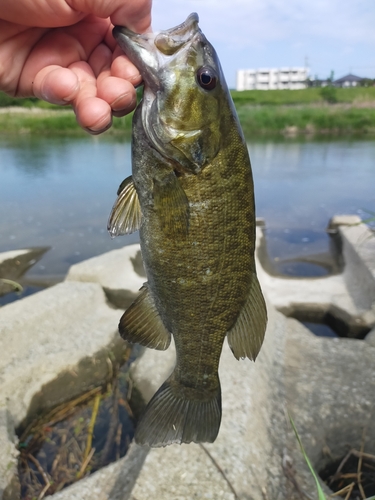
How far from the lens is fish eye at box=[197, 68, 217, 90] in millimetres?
1385

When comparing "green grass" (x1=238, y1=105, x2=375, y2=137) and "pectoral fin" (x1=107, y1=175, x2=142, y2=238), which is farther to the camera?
"green grass" (x1=238, y1=105, x2=375, y2=137)

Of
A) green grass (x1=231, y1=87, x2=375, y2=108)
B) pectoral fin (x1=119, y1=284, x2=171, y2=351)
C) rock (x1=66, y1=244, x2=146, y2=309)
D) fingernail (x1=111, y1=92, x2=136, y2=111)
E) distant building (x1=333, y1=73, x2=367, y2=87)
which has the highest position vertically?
distant building (x1=333, y1=73, x2=367, y2=87)

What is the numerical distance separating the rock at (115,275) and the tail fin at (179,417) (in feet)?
10.6

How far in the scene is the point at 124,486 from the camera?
2.32 meters

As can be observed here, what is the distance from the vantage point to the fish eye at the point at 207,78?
138 cm

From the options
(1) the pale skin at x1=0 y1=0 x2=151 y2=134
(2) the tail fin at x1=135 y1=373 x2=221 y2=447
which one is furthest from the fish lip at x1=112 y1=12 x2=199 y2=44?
(2) the tail fin at x1=135 y1=373 x2=221 y2=447

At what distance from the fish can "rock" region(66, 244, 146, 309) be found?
3401 mm

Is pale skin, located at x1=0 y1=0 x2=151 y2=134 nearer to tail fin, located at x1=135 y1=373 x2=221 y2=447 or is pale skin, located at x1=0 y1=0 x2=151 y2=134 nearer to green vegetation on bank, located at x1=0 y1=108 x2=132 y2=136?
tail fin, located at x1=135 y1=373 x2=221 y2=447

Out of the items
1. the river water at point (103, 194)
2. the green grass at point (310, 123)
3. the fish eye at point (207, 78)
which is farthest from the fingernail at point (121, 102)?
the green grass at point (310, 123)

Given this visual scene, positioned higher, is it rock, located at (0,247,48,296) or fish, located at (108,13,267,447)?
fish, located at (108,13,267,447)

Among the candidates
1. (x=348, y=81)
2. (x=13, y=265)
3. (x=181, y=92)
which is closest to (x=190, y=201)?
(x=181, y=92)

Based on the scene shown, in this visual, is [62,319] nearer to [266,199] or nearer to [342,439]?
[342,439]

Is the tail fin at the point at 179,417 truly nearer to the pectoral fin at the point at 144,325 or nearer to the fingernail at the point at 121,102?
the pectoral fin at the point at 144,325

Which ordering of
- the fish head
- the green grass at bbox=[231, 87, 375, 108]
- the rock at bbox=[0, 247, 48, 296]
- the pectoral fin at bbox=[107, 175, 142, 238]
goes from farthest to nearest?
1. the green grass at bbox=[231, 87, 375, 108]
2. the rock at bbox=[0, 247, 48, 296]
3. the pectoral fin at bbox=[107, 175, 142, 238]
4. the fish head
